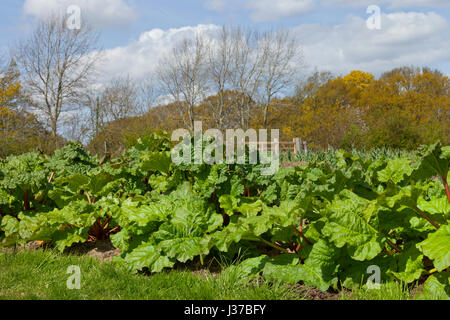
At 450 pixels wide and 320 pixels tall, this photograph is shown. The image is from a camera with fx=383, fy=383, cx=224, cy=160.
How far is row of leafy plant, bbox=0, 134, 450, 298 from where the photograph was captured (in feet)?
6.66

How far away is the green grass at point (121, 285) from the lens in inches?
83.0

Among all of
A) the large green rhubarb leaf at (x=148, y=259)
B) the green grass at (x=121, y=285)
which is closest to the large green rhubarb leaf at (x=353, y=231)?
the green grass at (x=121, y=285)

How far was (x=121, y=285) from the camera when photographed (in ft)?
7.66

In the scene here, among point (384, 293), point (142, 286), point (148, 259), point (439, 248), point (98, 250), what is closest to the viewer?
point (439, 248)

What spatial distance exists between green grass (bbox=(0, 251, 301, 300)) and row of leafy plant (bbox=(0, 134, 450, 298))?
0.33ft

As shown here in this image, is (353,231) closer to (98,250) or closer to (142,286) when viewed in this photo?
(142,286)

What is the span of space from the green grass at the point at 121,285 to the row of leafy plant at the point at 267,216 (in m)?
0.10

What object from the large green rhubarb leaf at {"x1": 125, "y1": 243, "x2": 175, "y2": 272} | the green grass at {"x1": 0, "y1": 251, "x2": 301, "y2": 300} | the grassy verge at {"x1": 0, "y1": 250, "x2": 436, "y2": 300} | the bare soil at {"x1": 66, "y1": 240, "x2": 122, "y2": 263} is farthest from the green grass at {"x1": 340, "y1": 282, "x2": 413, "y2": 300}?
the bare soil at {"x1": 66, "y1": 240, "x2": 122, "y2": 263}

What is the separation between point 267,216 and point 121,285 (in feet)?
3.33

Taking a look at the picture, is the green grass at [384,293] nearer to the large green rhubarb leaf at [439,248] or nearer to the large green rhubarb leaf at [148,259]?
the large green rhubarb leaf at [439,248]

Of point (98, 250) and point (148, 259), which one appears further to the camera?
point (98, 250)

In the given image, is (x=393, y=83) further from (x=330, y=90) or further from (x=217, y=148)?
(x=217, y=148)

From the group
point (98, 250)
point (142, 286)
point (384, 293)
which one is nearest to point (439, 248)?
point (384, 293)

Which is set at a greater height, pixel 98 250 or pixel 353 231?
pixel 353 231
